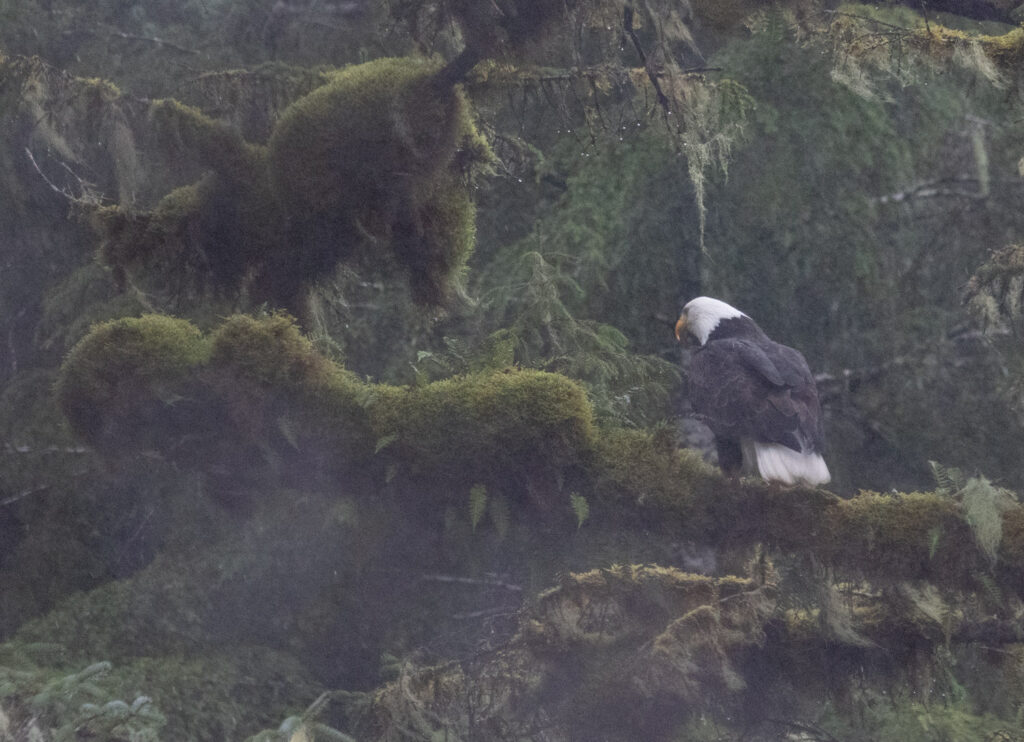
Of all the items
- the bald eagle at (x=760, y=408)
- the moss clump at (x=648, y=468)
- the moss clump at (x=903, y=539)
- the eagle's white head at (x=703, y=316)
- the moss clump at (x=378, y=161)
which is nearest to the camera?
the moss clump at (x=903, y=539)

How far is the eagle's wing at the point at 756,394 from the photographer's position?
402 centimetres

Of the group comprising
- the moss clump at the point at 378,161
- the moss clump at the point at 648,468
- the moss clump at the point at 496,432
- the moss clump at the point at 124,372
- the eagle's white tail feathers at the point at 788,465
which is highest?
the moss clump at the point at 378,161

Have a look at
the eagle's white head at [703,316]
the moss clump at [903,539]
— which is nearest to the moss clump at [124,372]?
the moss clump at [903,539]

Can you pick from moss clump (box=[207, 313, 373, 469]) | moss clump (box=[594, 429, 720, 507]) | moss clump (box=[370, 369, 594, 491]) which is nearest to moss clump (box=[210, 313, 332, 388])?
moss clump (box=[207, 313, 373, 469])

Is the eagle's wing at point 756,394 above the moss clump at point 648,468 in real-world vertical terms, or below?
below

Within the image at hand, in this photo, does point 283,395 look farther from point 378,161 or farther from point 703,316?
point 703,316

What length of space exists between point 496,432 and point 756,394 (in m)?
1.35

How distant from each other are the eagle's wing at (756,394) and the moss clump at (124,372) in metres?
2.19

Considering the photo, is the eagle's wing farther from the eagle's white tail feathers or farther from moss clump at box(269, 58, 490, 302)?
moss clump at box(269, 58, 490, 302)

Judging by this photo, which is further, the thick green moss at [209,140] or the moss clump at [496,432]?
the thick green moss at [209,140]

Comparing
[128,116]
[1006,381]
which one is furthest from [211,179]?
[1006,381]

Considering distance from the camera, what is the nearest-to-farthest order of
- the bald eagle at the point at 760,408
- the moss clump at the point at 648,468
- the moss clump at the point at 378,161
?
the moss clump at the point at 648,468
the moss clump at the point at 378,161
the bald eagle at the point at 760,408

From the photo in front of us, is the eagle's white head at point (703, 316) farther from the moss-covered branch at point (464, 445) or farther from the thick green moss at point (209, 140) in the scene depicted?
the thick green moss at point (209, 140)

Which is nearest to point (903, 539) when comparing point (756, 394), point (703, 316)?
point (756, 394)
